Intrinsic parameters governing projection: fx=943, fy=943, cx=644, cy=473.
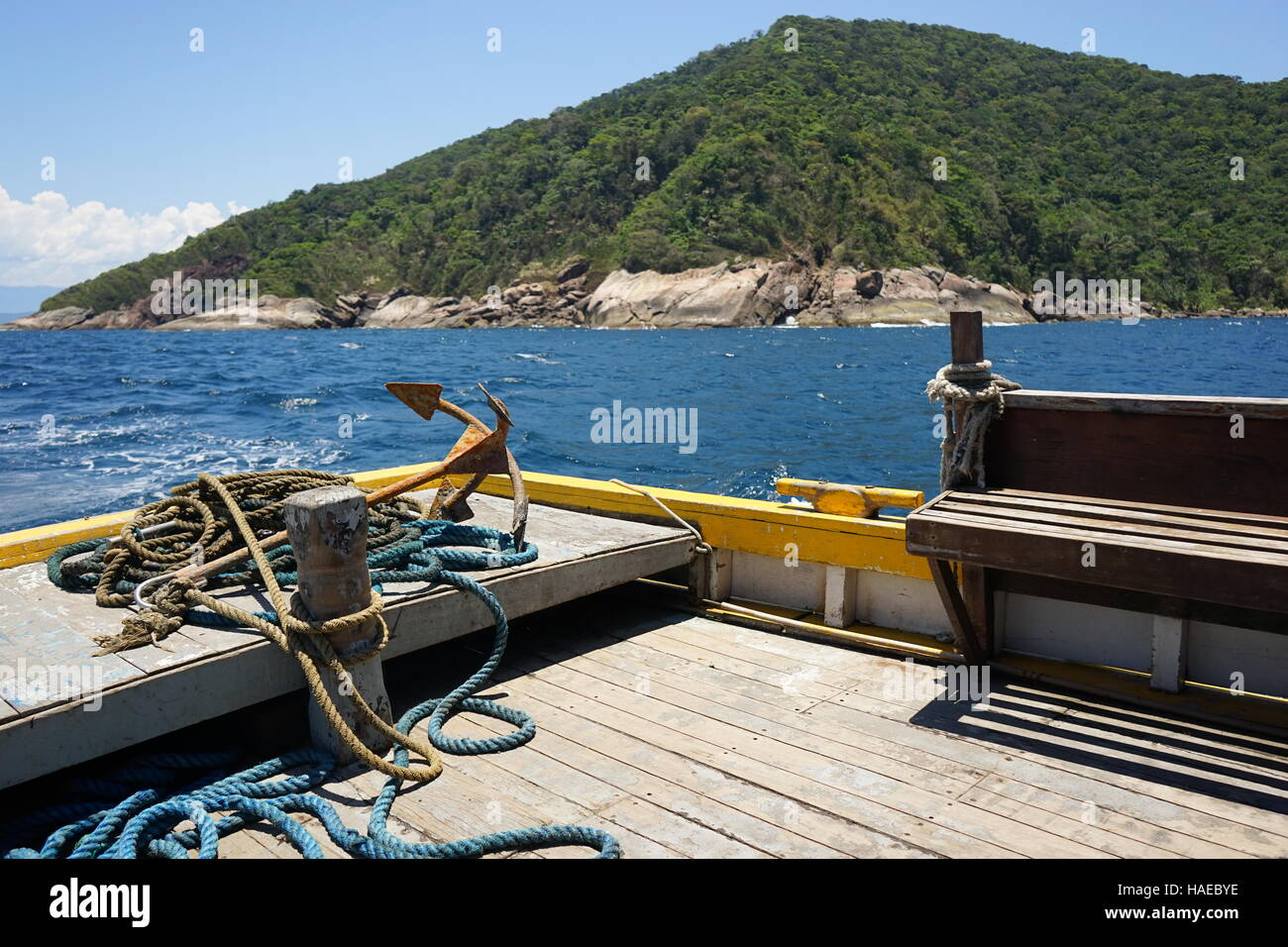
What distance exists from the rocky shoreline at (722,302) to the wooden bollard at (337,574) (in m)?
67.5

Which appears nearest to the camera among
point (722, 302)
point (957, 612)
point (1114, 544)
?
point (1114, 544)

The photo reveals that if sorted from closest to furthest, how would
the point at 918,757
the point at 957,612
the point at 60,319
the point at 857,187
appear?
1. the point at 918,757
2. the point at 957,612
3. the point at 857,187
4. the point at 60,319

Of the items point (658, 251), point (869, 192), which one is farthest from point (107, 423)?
point (869, 192)

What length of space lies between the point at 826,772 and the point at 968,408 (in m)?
1.52

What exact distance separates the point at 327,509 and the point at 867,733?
1.92 meters

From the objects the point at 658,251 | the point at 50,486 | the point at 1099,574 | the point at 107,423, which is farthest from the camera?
the point at 658,251

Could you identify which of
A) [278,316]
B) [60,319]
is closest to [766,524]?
[278,316]

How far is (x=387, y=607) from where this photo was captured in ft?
10.5

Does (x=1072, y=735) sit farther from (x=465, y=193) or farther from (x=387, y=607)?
(x=465, y=193)

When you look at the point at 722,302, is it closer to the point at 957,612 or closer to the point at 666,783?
the point at 957,612

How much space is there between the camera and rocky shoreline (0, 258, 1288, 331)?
2790 inches

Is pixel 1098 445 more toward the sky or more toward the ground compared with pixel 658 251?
more toward the ground

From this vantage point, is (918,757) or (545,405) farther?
(545,405)

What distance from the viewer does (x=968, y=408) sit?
11.9ft
